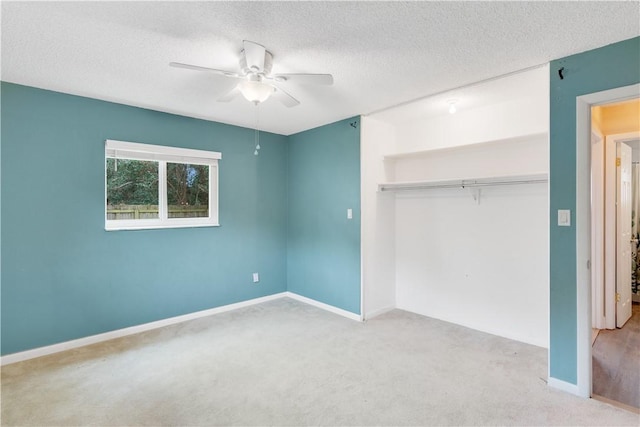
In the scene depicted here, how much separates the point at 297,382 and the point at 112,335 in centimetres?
205

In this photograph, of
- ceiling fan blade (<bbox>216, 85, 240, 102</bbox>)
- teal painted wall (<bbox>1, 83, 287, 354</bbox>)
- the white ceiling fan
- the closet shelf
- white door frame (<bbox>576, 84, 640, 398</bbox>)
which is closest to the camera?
the white ceiling fan

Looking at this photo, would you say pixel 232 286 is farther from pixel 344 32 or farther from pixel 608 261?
pixel 608 261

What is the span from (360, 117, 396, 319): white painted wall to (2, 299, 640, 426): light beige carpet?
0.55 metres

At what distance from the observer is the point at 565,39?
201 cm

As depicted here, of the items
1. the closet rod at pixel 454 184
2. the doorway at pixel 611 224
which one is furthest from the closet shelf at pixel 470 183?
the doorway at pixel 611 224

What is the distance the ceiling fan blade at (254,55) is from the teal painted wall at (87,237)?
191 cm

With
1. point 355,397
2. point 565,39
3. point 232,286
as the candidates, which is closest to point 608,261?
point 565,39

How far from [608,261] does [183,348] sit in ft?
14.4

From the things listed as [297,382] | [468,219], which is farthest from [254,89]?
[468,219]

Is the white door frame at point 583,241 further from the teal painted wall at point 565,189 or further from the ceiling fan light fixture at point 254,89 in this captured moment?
the ceiling fan light fixture at point 254,89

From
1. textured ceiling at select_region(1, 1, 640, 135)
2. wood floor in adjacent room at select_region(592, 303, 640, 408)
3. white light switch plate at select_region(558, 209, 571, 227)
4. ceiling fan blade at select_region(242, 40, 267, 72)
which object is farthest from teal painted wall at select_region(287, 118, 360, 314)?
wood floor in adjacent room at select_region(592, 303, 640, 408)

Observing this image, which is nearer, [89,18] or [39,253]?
[89,18]

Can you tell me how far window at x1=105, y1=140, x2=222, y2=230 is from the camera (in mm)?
3281

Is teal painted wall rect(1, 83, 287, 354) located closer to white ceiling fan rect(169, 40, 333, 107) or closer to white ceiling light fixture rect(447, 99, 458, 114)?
white ceiling fan rect(169, 40, 333, 107)
